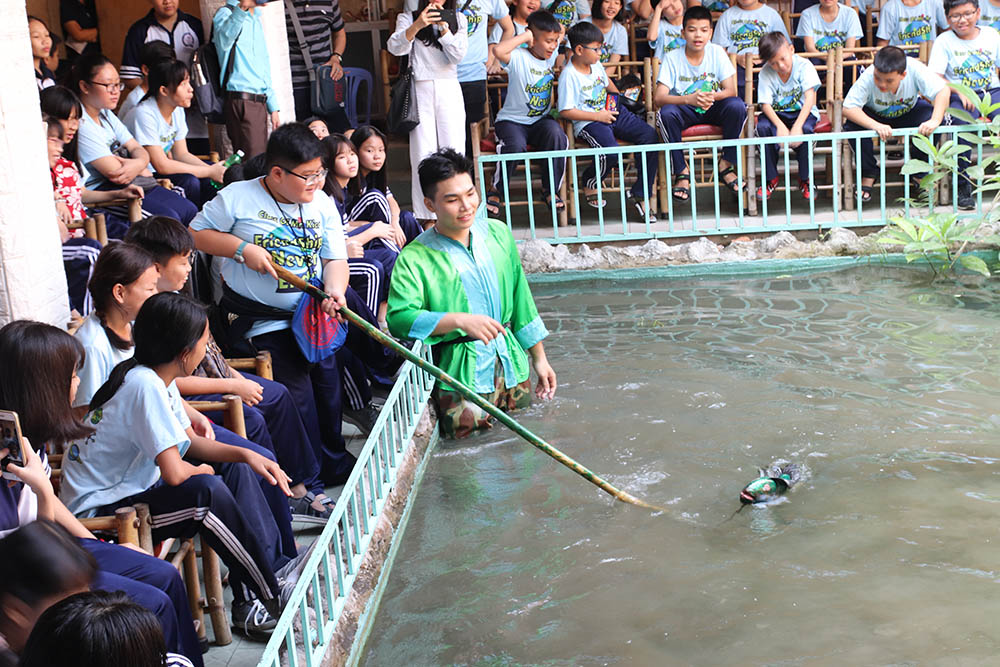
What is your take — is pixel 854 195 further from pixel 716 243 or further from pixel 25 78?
pixel 25 78

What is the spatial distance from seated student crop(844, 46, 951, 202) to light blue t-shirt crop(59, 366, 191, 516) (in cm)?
674

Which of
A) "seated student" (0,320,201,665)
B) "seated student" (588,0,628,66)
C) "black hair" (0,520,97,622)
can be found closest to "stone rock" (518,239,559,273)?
"seated student" (588,0,628,66)

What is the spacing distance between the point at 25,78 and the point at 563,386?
2.94 meters

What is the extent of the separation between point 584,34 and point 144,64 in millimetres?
3358

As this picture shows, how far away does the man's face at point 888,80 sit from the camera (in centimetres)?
866

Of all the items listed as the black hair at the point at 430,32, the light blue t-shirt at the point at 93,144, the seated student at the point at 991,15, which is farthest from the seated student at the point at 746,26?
the light blue t-shirt at the point at 93,144

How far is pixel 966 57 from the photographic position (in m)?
8.88

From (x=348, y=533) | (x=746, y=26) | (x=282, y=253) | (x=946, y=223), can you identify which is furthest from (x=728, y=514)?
(x=746, y=26)

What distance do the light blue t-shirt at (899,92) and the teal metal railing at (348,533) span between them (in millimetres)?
5127

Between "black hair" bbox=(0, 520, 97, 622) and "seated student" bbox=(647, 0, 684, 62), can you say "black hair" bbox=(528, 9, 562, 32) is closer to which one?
"seated student" bbox=(647, 0, 684, 62)

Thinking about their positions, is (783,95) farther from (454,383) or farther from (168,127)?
(454,383)

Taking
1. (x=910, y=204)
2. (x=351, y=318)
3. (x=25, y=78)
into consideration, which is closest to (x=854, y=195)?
(x=910, y=204)

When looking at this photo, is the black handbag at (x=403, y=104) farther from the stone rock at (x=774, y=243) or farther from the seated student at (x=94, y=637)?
the seated student at (x=94, y=637)

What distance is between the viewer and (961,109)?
878 centimetres
